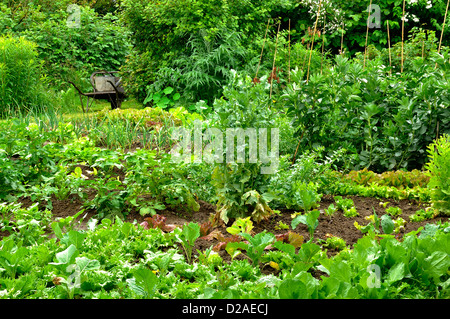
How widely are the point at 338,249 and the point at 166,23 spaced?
7.17 meters

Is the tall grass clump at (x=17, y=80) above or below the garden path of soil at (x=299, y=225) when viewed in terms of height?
above

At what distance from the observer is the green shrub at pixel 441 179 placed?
3229 mm

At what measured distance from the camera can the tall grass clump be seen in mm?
7809

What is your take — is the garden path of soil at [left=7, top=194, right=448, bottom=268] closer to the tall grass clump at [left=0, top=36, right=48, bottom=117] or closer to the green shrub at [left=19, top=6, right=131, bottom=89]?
the tall grass clump at [left=0, top=36, right=48, bottom=117]

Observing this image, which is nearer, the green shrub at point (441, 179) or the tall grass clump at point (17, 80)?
the green shrub at point (441, 179)

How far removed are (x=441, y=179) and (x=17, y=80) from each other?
710 cm

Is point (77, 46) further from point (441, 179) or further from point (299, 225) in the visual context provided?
point (441, 179)

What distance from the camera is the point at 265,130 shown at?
321cm

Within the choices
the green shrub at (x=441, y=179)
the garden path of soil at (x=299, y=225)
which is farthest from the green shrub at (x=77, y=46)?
the green shrub at (x=441, y=179)

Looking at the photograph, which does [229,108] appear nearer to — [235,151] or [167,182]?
[235,151]

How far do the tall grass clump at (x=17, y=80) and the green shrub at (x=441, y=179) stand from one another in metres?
6.54

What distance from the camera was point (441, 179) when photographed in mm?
3295

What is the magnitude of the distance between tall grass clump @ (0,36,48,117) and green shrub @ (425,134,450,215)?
6.54 metres

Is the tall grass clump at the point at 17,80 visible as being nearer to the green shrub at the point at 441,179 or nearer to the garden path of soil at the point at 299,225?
the garden path of soil at the point at 299,225
